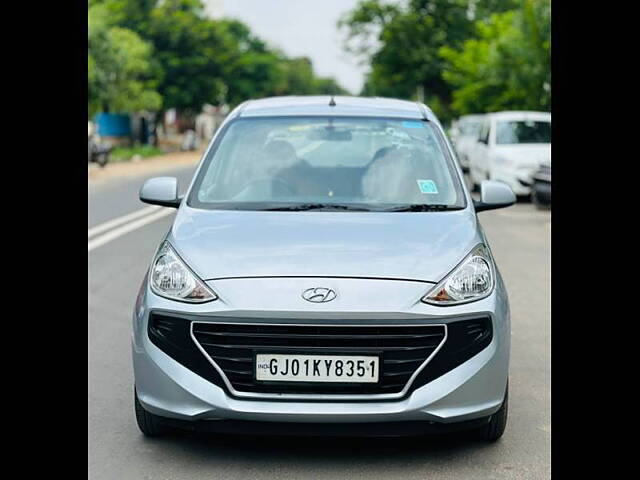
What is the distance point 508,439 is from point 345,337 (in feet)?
3.55

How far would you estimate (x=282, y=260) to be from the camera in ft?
15.1

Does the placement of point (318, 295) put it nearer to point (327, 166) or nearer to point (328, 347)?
point (328, 347)

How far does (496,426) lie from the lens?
4793 millimetres

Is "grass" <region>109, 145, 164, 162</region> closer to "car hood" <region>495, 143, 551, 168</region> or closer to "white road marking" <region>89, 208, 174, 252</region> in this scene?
"car hood" <region>495, 143, 551, 168</region>

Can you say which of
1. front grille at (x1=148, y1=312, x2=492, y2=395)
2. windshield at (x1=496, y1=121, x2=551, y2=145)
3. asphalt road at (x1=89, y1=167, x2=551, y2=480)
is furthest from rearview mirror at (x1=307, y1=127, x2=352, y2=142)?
windshield at (x1=496, y1=121, x2=551, y2=145)

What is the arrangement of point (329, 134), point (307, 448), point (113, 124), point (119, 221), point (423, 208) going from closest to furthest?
point (307, 448) < point (423, 208) < point (329, 134) < point (119, 221) < point (113, 124)

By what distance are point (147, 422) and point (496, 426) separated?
60.5 inches

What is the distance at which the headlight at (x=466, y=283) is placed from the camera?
4.46 m

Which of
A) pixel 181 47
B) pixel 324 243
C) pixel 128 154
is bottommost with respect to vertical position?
pixel 128 154

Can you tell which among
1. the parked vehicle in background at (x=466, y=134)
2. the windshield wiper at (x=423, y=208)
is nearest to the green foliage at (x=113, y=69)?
the parked vehicle in background at (x=466, y=134)

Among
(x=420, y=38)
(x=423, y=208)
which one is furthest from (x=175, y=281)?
(x=420, y=38)
